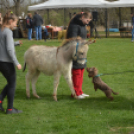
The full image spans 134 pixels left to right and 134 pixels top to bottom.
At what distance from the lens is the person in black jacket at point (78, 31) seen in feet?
19.5

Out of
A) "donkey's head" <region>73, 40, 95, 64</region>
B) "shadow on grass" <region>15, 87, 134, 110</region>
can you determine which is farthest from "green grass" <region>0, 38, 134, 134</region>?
"donkey's head" <region>73, 40, 95, 64</region>

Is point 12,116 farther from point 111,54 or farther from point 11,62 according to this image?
point 111,54

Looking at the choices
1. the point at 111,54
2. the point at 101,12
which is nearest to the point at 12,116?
the point at 111,54

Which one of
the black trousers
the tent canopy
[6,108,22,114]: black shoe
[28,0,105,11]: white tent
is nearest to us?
the black trousers

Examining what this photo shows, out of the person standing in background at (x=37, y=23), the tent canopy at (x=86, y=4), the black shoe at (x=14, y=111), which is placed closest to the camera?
the black shoe at (x=14, y=111)

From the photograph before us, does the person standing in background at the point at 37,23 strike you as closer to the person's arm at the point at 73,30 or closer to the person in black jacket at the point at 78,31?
the person in black jacket at the point at 78,31

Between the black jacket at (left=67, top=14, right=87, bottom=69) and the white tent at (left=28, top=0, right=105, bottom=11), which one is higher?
the white tent at (left=28, top=0, right=105, bottom=11)

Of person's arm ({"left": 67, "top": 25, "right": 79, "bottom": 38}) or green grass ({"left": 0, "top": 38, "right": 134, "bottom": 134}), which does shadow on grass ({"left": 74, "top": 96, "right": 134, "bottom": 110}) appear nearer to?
green grass ({"left": 0, "top": 38, "right": 134, "bottom": 134})

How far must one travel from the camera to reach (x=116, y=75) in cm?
836

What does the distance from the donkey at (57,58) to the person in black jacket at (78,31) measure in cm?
27

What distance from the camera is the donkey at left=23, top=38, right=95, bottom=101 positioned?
5598 millimetres

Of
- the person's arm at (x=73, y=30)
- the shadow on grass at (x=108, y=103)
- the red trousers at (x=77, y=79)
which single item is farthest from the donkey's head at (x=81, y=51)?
the shadow on grass at (x=108, y=103)

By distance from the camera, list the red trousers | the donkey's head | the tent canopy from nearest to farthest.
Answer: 1. the donkey's head
2. the red trousers
3. the tent canopy

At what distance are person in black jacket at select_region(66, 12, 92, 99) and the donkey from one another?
0.27 meters
